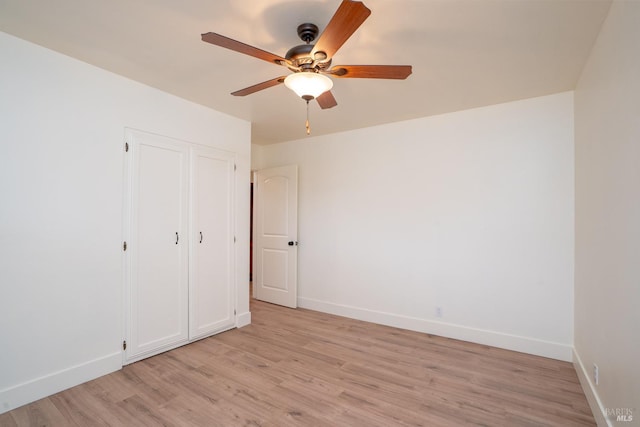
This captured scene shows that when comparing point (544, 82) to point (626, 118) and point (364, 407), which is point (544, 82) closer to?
point (626, 118)

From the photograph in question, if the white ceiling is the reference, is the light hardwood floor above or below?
below

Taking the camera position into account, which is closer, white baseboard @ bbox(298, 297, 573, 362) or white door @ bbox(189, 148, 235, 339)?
white baseboard @ bbox(298, 297, 573, 362)

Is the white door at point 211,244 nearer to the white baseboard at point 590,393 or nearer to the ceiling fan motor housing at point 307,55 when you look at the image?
the ceiling fan motor housing at point 307,55

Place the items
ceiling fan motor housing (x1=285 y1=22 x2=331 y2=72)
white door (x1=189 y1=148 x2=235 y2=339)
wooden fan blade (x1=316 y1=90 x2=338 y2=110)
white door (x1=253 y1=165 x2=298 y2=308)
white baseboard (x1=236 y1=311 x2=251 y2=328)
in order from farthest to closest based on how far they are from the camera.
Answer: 1. white door (x1=253 y1=165 x2=298 y2=308)
2. white baseboard (x1=236 y1=311 x2=251 y2=328)
3. white door (x1=189 y1=148 x2=235 y2=339)
4. wooden fan blade (x1=316 y1=90 x2=338 y2=110)
5. ceiling fan motor housing (x1=285 y1=22 x2=331 y2=72)

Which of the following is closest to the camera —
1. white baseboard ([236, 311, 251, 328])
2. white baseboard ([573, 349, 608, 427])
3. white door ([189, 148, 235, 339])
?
white baseboard ([573, 349, 608, 427])

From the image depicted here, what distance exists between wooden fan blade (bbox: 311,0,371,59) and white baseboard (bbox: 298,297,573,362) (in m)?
3.13

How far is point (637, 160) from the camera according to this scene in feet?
4.55

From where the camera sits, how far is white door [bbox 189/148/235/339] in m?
3.18

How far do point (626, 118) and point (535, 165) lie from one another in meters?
1.55

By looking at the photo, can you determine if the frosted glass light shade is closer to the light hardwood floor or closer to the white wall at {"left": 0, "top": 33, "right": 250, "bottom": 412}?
the white wall at {"left": 0, "top": 33, "right": 250, "bottom": 412}

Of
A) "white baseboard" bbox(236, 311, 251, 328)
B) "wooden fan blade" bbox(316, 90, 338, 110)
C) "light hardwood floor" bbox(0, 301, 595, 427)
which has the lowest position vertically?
"light hardwood floor" bbox(0, 301, 595, 427)

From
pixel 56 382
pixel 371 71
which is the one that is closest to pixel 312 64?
pixel 371 71

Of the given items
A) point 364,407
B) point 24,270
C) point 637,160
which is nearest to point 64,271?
point 24,270

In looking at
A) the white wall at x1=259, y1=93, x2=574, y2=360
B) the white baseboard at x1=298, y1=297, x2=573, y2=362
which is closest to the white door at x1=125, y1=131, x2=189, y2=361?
the white wall at x1=259, y1=93, x2=574, y2=360
